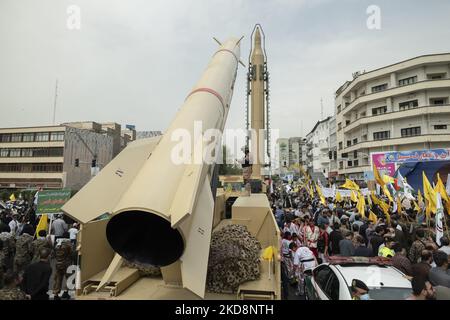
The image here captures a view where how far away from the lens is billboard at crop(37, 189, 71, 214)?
348 inches

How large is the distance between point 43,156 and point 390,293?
45.6 metres

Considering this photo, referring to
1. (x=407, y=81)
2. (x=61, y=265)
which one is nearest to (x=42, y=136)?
(x=61, y=265)

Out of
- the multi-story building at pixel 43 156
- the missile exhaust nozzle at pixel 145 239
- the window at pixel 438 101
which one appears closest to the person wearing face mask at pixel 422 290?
the missile exhaust nozzle at pixel 145 239

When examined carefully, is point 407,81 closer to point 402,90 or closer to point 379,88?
point 402,90

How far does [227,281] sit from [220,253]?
0.41 meters

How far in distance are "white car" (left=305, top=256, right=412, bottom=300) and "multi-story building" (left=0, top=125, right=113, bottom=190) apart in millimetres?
39158

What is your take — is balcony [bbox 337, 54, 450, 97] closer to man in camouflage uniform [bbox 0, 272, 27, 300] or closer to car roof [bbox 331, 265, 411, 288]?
car roof [bbox 331, 265, 411, 288]

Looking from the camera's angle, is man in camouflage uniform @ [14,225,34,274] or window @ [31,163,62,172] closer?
man in camouflage uniform @ [14,225,34,274]

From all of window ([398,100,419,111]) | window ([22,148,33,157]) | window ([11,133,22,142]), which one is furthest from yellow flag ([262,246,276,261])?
window ([11,133,22,142])

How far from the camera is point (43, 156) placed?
134 ft

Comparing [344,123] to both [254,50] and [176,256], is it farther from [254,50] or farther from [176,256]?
[176,256]

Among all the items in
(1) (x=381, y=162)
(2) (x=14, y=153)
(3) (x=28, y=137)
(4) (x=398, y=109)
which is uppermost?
(4) (x=398, y=109)

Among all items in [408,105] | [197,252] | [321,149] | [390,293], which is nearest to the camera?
[197,252]

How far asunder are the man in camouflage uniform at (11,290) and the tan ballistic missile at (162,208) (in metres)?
0.96
